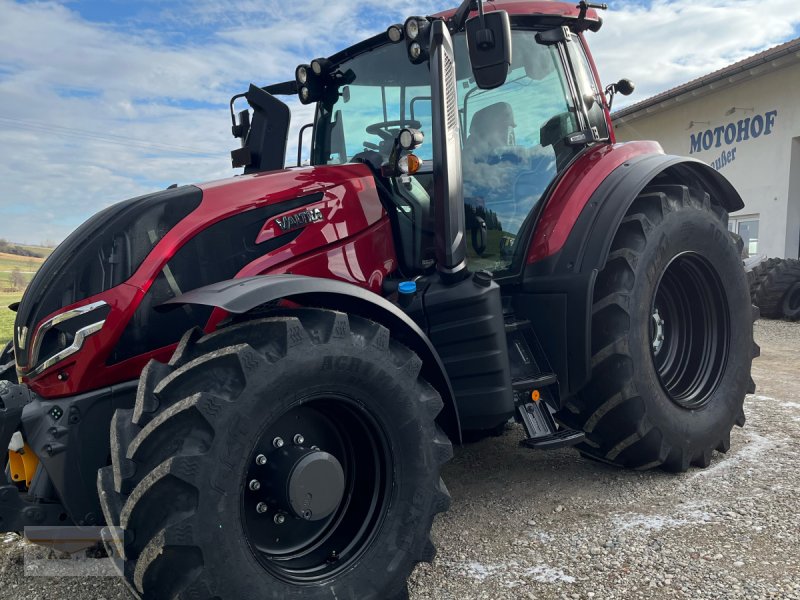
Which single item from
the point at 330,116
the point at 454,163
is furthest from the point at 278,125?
the point at 454,163

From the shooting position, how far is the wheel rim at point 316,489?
7.59 feet

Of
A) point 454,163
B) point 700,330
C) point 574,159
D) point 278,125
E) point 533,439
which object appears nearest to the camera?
point 454,163

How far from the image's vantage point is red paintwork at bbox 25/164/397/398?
2404mm

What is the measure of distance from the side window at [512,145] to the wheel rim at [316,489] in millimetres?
1185

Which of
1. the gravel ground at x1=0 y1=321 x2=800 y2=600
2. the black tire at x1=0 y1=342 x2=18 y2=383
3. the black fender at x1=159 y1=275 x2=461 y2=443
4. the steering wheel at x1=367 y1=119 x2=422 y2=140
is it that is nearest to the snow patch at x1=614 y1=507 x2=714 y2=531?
the gravel ground at x1=0 y1=321 x2=800 y2=600

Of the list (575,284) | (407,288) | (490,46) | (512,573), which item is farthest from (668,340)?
(490,46)

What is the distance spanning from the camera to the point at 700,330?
4.11 metres

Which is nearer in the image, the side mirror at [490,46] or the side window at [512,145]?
the side mirror at [490,46]

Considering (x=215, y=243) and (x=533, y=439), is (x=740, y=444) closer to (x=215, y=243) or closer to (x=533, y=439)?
(x=533, y=439)

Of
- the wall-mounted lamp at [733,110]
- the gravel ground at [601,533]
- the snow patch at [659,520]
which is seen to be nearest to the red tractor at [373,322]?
the gravel ground at [601,533]

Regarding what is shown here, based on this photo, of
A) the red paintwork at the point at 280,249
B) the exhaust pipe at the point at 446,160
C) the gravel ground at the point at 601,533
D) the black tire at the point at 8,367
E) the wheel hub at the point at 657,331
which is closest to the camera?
the red paintwork at the point at 280,249

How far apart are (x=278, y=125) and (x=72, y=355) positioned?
1.63 meters

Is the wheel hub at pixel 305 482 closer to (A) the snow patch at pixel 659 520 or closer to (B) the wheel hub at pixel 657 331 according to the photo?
(A) the snow patch at pixel 659 520

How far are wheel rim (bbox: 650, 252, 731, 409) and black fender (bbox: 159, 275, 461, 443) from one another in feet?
5.56
